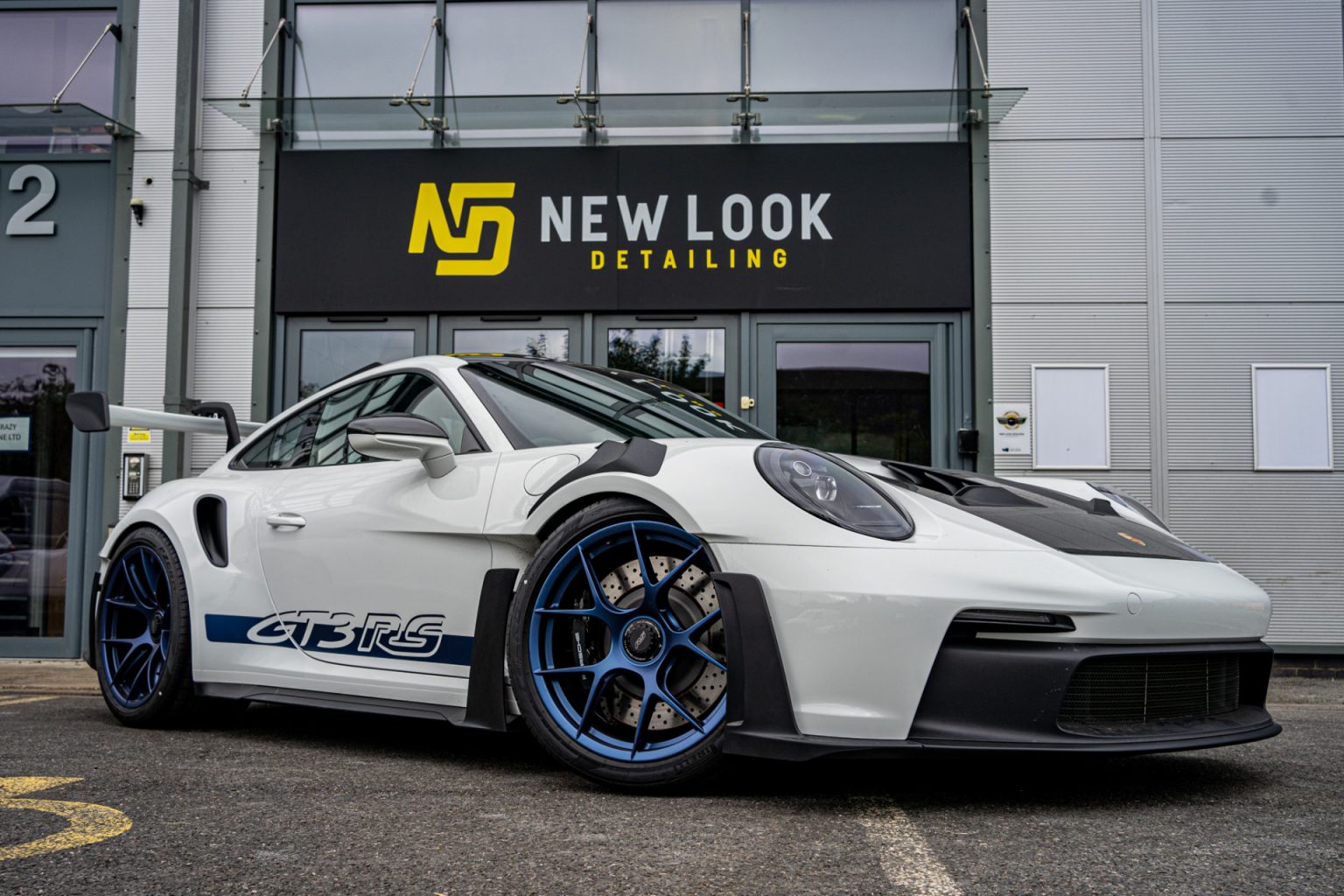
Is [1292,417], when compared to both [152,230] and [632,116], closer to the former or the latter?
[632,116]

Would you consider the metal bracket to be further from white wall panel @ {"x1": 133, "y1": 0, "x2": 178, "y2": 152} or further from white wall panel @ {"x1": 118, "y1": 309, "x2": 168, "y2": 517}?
white wall panel @ {"x1": 118, "y1": 309, "x2": 168, "y2": 517}

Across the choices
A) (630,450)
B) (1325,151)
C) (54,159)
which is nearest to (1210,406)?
(1325,151)

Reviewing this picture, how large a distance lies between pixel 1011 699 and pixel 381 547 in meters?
1.88

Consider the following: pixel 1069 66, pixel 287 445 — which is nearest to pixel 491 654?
pixel 287 445

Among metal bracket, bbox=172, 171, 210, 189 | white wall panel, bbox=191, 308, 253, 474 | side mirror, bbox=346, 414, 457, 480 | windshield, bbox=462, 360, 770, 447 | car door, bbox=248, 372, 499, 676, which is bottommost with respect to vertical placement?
car door, bbox=248, 372, 499, 676

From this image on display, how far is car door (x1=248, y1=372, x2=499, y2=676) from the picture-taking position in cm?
333

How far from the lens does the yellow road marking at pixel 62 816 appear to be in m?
2.25

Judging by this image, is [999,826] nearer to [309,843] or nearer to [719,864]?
[719,864]

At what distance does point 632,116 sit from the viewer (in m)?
8.04

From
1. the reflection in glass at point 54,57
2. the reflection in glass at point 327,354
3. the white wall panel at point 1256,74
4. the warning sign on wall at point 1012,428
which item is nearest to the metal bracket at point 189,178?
the reflection in glass at point 54,57

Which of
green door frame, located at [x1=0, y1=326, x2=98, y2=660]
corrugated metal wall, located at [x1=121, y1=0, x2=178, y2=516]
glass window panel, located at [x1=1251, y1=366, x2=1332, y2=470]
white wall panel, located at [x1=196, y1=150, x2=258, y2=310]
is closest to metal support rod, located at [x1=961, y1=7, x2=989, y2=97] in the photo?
glass window panel, located at [x1=1251, y1=366, x2=1332, y2=470]

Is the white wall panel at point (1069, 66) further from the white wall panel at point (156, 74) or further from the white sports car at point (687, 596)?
the white wall panel at point (156, 74)

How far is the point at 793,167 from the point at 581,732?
580cm

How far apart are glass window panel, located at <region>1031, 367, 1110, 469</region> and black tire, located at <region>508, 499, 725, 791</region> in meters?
5.32
